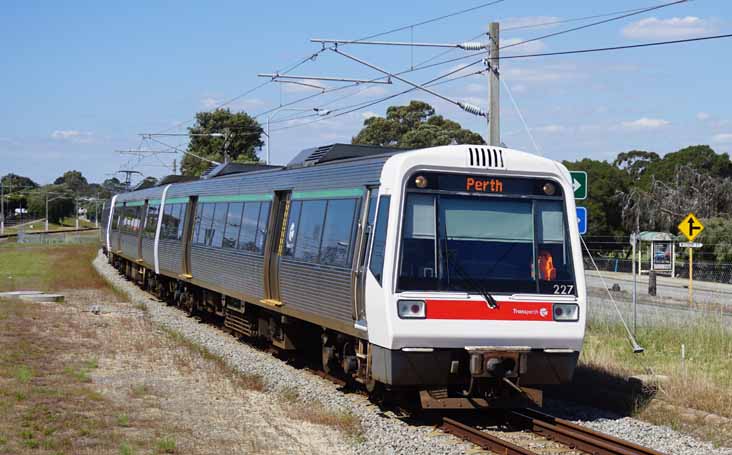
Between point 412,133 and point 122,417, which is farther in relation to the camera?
point 412,133

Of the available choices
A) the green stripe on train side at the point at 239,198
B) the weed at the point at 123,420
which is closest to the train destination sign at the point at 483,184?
the weed at the point at 123,420

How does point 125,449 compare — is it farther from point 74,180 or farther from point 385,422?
point 74,180

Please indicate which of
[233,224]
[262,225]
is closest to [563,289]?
[262,225]

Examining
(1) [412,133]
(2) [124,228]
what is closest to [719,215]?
(1) [412,133]

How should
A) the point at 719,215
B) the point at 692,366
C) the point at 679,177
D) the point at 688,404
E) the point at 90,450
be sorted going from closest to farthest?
the point at 90,450 → the point at 688,404 → the point at 692,366 → the point at 719,215 → the point at 679,177

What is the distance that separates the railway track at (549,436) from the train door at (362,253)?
155cm

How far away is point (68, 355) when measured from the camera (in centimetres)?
1541

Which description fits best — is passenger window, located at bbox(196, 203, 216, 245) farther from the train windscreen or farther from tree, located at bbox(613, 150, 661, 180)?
tree, located at bbox(613, 150, 661, 180)

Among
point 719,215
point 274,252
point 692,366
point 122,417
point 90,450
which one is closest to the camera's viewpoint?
point 90,450

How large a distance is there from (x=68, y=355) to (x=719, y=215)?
46.7m

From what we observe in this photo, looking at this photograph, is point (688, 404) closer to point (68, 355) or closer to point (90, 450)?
point (90, 450)

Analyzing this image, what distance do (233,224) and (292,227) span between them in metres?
3.84

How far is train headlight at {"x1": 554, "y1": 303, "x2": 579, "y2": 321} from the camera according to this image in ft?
35.1

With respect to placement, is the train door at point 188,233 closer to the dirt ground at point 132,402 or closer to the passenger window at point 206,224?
the passenger window at point 206,224
